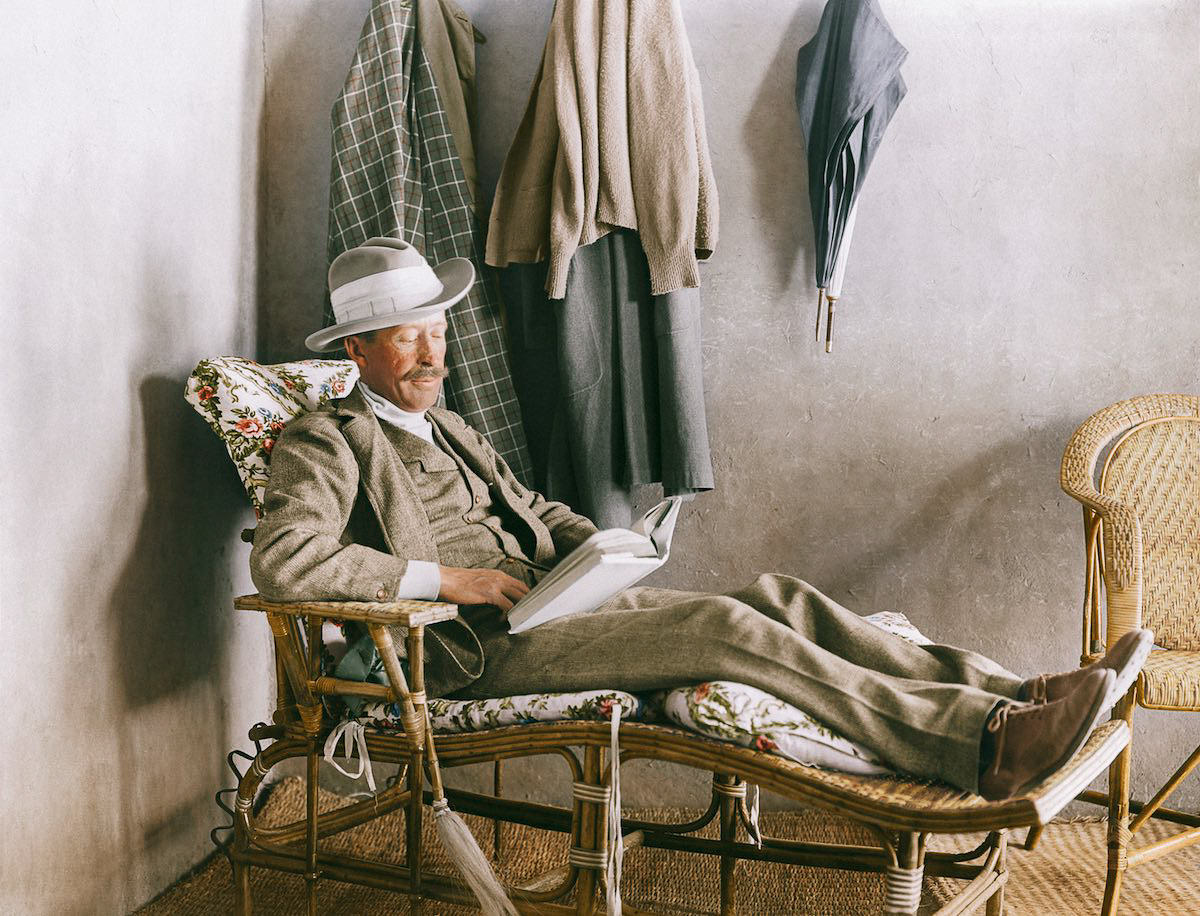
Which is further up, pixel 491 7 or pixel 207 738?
pixel 491 7

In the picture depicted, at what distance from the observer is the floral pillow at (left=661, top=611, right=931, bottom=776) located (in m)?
1.55

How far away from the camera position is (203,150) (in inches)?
97.1

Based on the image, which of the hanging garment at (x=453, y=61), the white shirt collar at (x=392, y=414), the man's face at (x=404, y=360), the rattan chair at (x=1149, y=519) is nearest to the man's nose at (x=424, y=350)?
the man's face at (x=404, y=360)

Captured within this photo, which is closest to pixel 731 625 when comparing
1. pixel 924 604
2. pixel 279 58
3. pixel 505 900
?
pixel 505 900

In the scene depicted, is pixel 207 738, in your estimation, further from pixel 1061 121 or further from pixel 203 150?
pixel 1061 121

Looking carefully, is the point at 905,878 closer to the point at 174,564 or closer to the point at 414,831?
the point at 414,831

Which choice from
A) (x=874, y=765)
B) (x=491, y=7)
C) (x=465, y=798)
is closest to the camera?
(x=874, y=765)

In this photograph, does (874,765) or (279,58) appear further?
(279,58)

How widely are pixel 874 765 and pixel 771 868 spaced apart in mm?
1042

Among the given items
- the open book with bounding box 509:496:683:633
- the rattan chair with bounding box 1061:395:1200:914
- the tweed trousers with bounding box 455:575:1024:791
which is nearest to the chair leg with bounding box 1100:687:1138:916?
the rattan chair with bounding box 1061:395:1200:914

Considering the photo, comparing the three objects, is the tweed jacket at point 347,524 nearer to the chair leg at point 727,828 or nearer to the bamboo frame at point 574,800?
the bamboo frame at point 574,800

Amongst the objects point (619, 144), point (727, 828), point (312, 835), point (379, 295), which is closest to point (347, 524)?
point (379, 295)

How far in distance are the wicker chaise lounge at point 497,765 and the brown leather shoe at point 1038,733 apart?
0.03 meters

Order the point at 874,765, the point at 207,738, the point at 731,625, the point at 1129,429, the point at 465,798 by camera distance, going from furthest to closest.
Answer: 1. the point at 1129,429
2. the point at 207,738
3. the point at 465,798
4. the point at 731,625
5. the point at 874,765
